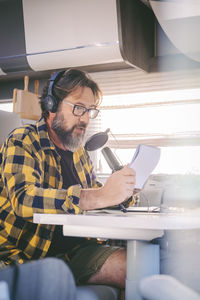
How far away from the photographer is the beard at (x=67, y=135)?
5.38 ft

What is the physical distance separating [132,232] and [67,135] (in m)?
0.72

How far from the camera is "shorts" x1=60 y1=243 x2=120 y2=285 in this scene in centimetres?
124

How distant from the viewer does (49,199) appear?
3.95ft

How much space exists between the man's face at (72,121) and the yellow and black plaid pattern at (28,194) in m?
0.18

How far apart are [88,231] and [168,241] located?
1.80 feet

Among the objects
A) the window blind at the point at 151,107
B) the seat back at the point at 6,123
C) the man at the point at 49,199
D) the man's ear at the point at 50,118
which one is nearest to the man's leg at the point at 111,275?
the man at the point at 49,199

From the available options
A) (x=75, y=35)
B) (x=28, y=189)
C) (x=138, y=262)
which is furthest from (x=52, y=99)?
(x=75, y=35)

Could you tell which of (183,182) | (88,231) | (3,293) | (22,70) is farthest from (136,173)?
(22,70)

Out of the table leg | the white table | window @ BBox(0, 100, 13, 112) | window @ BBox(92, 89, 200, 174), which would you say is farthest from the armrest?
window @ BBox(0, 100, 13, 112)

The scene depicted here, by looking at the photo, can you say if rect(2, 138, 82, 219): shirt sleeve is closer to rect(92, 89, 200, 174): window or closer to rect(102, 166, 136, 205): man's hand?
rect(102, 166, 136, 205): man's hand

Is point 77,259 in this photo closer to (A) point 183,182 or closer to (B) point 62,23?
(A) point 183,182

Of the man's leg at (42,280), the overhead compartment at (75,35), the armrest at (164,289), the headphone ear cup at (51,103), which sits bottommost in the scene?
the man's leg at (42,280)

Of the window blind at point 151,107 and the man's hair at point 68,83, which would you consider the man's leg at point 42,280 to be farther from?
the window blind at point 151,107

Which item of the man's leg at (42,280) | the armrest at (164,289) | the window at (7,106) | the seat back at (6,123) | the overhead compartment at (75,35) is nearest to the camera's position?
the armrest at (164,289)
